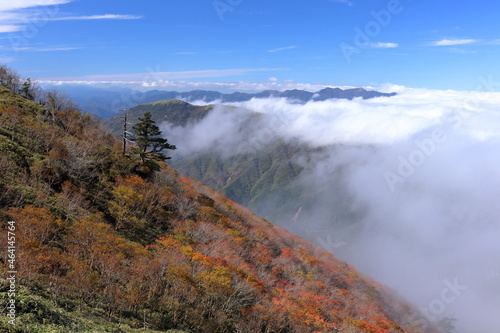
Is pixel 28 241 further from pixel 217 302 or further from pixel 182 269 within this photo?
pixel 217 302

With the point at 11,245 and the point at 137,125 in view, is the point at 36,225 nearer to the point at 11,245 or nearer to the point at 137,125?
the point at 11,245

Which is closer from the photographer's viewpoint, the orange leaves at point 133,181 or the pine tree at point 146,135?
the orange leaves at point 133,181

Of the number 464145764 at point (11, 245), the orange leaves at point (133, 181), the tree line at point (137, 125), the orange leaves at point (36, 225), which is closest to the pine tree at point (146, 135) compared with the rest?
the tree line at point (137, 125)

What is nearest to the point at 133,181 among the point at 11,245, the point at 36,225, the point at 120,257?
the point at 36,225

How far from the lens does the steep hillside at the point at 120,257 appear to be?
18422 millimetres

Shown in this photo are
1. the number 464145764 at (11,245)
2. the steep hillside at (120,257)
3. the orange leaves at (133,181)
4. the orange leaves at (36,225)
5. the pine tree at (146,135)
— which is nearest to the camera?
the number 464145764 at (11,245)

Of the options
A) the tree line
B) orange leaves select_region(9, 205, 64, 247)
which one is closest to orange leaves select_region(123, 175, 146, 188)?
the tree line

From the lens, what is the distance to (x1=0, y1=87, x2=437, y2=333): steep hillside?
18.4 m

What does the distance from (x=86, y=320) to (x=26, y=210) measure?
44.2 feet

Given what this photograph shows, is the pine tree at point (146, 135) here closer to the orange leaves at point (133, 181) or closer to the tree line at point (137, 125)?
the tree line at point (137, 125)

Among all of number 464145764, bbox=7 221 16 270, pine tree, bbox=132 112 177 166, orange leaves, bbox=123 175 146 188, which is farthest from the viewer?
pine tree, bbox=132 112 177 166

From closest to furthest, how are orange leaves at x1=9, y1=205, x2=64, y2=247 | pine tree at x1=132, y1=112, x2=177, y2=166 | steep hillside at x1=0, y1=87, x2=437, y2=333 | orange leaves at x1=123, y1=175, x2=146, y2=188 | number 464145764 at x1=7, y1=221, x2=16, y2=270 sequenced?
number 464145764 at x1=7, y1=221, x2=16, y2=270 → steep hillside at x1=0, y1=87, x2=437, y2=333 → orange leaves at x1=9, y1=205, x2=64, y2=247 → orange leaves at x1=123, y1=175, x2=146, y2=188 → pine tree at x1=132, y1=112, x2=177, y2=166

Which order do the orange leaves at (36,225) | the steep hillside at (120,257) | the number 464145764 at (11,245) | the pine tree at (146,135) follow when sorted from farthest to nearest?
the pine tree at (146,135)
the orange leaves at (36,225)
the steep hillside at (120,257)
the number 464145764 at (11,245)

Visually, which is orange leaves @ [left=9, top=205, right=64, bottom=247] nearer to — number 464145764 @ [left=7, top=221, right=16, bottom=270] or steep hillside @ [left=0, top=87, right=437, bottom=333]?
steep hillside @ [left=0, top=87, right=437, bottom=333]
